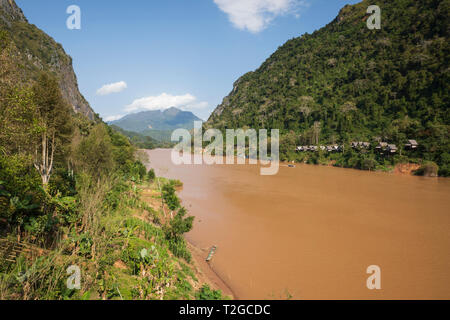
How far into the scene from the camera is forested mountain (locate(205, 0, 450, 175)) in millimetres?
38688

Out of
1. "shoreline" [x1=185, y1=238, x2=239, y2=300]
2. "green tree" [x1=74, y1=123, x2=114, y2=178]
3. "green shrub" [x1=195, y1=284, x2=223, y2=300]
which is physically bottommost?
"shoreline" [x1=185, y1=238, x2=239, y2=300]

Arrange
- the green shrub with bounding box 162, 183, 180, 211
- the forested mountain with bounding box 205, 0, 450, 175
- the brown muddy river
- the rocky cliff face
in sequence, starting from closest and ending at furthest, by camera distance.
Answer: the brown muddy river, the green shrub with bounding box 162, 183, 180, 211, the forested mountain with bounding box 205, 0, 450, 175, the rocky cliff face

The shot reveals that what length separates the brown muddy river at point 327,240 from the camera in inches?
324

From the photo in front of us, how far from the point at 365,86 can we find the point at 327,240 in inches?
2477

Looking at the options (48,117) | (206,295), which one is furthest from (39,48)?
(206,295)

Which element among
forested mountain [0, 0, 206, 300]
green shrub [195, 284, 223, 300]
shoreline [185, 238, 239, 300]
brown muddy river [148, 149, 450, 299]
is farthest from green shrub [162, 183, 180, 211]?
green shrub [195, 284, 223, 300]

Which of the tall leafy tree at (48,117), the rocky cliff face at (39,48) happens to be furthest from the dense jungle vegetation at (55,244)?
the rocky cliff face at (39,48)

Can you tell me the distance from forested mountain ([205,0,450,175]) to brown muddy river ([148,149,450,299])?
19.4 m

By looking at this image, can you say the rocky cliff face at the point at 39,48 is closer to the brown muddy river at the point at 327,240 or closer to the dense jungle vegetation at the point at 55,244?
the brown muddy river at the point at 327,240

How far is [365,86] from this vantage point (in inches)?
2330

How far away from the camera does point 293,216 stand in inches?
621

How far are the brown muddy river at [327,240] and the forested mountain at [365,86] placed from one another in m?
19.4

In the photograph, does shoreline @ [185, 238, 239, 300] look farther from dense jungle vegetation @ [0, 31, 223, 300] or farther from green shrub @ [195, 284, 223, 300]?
green shrub @ [195, 284, 223, 300]
